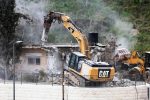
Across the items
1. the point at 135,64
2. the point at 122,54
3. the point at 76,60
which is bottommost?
the point at 135,64

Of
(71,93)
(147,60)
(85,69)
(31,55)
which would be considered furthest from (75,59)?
(31,55)

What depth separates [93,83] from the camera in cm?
3123

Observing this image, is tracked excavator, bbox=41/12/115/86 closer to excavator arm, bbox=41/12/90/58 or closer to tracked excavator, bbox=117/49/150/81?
excavator arm, bbox=41/12/90/58

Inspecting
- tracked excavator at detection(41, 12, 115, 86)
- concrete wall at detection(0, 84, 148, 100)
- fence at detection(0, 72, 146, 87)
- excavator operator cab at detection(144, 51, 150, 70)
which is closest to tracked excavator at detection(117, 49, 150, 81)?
excavator operator cab at detection(144, 51, 150, 70)

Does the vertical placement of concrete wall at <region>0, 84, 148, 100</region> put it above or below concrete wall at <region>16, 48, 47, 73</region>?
below

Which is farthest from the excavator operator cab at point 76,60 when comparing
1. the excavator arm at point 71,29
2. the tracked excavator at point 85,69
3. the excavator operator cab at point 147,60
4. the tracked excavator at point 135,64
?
the excavator operator cab at point 147,60

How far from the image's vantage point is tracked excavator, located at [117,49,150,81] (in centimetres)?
3375

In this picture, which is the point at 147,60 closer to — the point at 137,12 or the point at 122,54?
the point at 122,54

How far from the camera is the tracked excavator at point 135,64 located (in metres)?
33.8

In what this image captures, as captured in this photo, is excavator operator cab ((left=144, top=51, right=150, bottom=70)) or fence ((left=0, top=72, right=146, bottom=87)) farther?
excavator operator cab ((left=144, top=51, right=150, bottom=70))

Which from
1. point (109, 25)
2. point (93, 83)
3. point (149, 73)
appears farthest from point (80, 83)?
point (109, 25)

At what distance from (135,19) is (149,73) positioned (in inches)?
662

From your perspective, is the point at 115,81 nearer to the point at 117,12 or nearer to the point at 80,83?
the point at 80,83

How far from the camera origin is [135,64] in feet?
117
